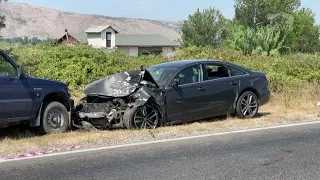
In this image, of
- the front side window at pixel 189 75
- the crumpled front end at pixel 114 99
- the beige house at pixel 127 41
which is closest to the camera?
the crumpled front end at pixel 114 99

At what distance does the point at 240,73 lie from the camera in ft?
38.7

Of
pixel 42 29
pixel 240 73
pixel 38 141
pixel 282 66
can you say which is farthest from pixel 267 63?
pixel 42 29

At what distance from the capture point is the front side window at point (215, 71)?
37.0 ft

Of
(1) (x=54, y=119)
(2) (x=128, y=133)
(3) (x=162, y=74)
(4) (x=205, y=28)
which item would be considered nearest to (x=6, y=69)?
(1) (x=54, y=119)

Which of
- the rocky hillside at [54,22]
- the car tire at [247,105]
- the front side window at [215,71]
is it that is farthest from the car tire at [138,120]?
the rocky hillside at [54,22]

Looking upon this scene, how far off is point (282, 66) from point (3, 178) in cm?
1590

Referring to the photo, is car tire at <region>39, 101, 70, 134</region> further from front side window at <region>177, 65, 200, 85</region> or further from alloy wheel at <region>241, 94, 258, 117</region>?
alloy wheel at <region>241, 94, 258, 117</region>

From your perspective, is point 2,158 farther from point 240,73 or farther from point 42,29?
point 42,29

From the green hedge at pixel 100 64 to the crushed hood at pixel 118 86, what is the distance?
6766 millimetres

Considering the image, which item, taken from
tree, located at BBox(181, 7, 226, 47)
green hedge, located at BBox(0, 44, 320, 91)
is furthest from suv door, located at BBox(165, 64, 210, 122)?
tree, located at BBox(181, 7, 226, 47)

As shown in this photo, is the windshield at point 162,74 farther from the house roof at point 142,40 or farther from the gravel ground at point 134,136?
the house roof at point 142,40

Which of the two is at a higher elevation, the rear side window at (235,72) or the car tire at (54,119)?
the rear side window at (235,72)

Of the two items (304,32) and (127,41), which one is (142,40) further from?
(304,32)

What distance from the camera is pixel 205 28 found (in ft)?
194
